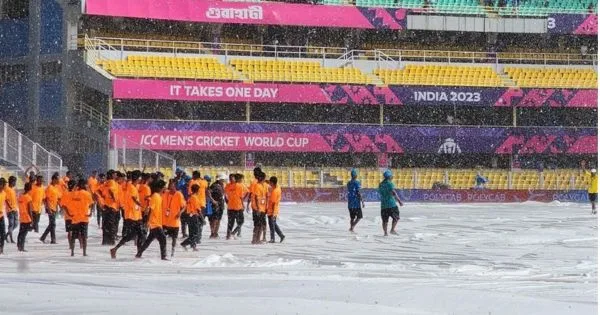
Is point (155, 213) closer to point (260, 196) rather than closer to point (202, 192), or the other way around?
point (202, 192)

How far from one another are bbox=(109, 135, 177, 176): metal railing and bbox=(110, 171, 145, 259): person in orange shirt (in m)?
13.6

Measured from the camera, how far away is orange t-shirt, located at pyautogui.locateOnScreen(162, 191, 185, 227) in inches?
750

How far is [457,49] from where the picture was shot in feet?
191

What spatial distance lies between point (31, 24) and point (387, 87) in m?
15.9

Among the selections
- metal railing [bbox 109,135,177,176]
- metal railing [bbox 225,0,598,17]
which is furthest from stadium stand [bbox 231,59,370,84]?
metal railing [bbox 109,135,177,176]

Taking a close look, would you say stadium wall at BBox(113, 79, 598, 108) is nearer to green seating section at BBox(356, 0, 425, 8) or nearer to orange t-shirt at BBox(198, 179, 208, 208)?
green seating section at BBox(356, 0, 425, 8)

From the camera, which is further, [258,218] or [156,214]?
[258,218]

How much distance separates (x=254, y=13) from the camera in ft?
176

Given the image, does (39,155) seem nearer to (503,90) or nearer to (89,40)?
(89,40)

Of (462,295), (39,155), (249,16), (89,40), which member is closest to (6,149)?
(39,155)

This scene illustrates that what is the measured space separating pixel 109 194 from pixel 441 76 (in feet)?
114

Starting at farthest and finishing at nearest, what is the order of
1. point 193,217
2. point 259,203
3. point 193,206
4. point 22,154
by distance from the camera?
point 22,154 < point 259,203 < point 193,206 < point 193,217

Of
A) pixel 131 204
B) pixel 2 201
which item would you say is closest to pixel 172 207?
pixel 131 204

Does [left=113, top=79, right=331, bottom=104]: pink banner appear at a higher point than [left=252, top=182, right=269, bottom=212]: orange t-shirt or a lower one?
higher
